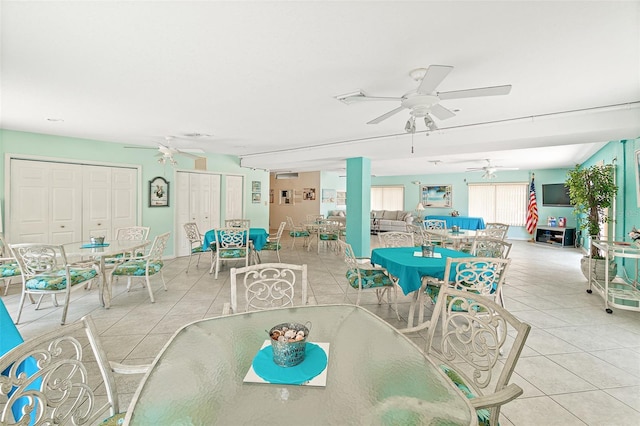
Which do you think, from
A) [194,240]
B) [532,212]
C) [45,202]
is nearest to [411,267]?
[194,240]

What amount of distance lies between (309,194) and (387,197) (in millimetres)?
3479

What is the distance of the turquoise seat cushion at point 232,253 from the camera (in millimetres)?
4816

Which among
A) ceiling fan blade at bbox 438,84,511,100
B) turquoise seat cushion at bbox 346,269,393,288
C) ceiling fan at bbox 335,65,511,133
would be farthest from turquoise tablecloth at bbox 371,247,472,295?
ceiling fan blade at bbox 438,84,511,100

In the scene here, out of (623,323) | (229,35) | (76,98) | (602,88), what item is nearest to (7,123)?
(76,98)

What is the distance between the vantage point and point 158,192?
6.36 meters

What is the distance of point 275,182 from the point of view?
12.5 m

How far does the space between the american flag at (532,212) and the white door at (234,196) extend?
29.7 feet

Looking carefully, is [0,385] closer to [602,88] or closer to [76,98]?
[76,98]

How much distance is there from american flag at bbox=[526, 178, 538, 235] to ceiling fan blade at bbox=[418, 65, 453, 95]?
29.7ft

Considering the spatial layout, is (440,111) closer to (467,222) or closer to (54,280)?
(54,280)

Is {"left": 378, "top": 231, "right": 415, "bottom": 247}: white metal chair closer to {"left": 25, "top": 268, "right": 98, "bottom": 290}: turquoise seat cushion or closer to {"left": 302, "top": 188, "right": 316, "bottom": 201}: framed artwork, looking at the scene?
{"left": 25, "top": 268, "right": 98, "bottom": 290}: turquoise seat cushion

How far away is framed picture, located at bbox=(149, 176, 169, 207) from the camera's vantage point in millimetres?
6266

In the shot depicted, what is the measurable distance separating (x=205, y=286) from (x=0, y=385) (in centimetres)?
365

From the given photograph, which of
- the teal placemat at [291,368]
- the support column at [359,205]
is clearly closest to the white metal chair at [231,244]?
the support column at [359,205]
